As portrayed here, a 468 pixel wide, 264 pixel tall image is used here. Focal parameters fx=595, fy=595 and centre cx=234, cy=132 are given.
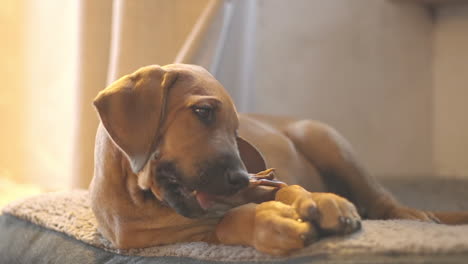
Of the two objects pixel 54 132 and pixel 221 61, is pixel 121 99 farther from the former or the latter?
pixel 54 132

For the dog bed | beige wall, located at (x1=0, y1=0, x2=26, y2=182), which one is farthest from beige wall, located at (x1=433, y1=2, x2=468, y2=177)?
beige wall, located at (x1=0, y1=0, x2=26, y2=182)

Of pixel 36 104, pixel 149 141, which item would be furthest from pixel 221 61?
pixel 149 141

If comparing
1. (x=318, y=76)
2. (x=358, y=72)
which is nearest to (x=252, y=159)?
(x=318, y=76)

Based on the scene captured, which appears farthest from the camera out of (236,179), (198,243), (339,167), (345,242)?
(339,167)

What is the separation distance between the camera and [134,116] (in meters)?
1.26

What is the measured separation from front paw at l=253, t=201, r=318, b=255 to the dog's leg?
794 mm

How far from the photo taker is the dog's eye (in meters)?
1.25

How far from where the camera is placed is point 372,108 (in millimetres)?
2943

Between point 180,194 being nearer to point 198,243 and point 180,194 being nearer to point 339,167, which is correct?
point 198,243

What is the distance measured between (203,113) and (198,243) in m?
0.29

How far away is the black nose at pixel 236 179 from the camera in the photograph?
3.85ft

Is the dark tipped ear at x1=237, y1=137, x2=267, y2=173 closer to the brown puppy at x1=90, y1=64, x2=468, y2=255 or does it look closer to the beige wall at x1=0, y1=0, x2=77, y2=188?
the brown puppy at x1=90, y1=64, x2=468, y2=255

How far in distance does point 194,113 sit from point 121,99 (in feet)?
0.52

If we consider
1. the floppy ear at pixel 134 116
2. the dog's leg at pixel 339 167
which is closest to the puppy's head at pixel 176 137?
the floppy ear at pixel 134 116
